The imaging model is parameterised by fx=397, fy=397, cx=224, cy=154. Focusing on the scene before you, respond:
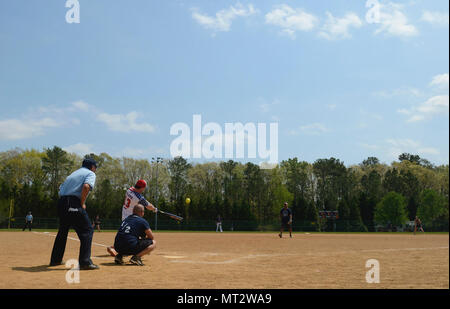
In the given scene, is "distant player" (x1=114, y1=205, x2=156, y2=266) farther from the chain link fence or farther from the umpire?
the chain link fence

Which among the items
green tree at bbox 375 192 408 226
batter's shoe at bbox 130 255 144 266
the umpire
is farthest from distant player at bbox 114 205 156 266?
green tree at bbox 375 192 408 226

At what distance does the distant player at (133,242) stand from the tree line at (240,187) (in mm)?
50110

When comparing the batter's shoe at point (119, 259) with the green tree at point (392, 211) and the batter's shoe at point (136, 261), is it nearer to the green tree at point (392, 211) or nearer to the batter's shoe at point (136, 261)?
the batter's shoe at point (136, 261)

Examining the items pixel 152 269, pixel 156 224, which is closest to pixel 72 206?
pixel 152 269

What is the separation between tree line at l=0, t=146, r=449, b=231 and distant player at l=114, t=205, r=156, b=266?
50.1m

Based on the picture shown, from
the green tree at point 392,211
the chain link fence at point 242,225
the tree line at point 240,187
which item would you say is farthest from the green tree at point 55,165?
the green tree at point 392,211

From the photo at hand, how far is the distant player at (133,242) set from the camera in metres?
7.53

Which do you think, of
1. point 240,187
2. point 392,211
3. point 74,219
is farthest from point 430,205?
point 74,219

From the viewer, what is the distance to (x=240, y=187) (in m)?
81.8

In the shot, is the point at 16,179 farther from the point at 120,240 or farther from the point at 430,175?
the point at 430,175

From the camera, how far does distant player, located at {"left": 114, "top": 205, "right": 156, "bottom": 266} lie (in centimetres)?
753

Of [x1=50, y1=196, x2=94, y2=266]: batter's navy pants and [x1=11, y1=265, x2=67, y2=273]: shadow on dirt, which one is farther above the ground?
[x1=50, y1=196, x2=94, y2=266]: batter's navy pants

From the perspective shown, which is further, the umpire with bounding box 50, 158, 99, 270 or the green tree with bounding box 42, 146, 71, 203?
the green tree with bounding box 42, 146, 71, 203

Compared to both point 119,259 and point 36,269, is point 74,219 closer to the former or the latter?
point 36,269
